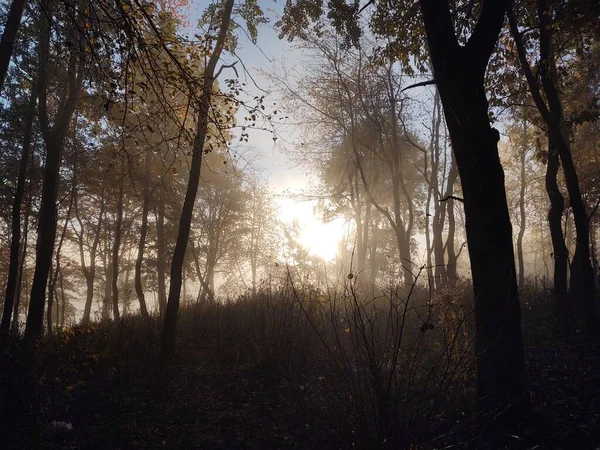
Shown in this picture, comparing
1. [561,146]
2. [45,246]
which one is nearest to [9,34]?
[45,246]

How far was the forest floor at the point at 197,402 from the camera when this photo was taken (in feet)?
11.9

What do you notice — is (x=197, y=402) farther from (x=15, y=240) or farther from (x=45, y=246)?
(x=15, y=240)

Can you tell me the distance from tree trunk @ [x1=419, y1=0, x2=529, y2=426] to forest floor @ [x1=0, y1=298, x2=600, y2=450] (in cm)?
47

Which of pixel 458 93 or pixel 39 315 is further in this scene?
pixel 39 315

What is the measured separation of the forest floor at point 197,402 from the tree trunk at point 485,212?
0.47 meters

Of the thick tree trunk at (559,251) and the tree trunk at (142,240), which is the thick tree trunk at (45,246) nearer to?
the tree trunk at (142,240)

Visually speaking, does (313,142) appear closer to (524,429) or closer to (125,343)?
(125,343)

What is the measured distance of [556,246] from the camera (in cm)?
714

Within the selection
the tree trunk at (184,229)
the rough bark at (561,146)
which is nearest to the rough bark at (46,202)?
the tree trunk at (184,229)

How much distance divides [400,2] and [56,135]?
837 cm

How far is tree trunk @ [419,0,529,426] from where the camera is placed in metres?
3.62

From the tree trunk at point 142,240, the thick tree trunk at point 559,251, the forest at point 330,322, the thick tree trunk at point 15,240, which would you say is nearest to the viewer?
the forest at point 330,322

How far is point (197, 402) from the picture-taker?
5.02 m

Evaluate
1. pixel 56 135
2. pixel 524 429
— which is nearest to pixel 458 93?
pixel 524 429
